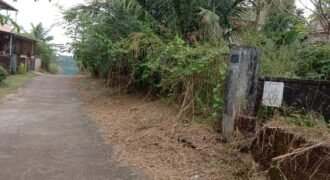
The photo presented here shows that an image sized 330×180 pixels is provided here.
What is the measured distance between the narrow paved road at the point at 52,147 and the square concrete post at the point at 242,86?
171 centimetres

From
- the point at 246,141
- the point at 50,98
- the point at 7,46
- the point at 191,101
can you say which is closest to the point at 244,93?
the point at 246,141

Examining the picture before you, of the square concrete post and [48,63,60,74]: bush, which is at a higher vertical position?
the square concrete post

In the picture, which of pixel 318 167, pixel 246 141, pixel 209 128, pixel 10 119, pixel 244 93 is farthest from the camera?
pixel 10 119

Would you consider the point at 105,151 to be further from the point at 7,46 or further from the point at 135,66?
the point at 7,46

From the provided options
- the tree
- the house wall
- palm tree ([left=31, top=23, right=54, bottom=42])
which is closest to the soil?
the house wall

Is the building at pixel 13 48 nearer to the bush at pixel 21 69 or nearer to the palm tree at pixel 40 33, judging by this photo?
the bush at pixel 21 69

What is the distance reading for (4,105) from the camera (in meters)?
9.71

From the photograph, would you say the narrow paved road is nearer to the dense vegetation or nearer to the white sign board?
the dense vegetation

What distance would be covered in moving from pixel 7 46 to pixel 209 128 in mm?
22114

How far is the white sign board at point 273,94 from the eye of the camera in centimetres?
541

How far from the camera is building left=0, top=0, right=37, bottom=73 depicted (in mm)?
20594

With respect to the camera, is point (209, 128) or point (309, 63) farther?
point (309, 63)

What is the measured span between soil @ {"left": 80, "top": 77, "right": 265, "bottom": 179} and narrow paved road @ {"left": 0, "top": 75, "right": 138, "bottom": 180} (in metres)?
0.29

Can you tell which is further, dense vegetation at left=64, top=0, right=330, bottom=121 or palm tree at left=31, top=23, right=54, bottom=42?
palm tree at left=31, top=23, right=54, bottom=42
